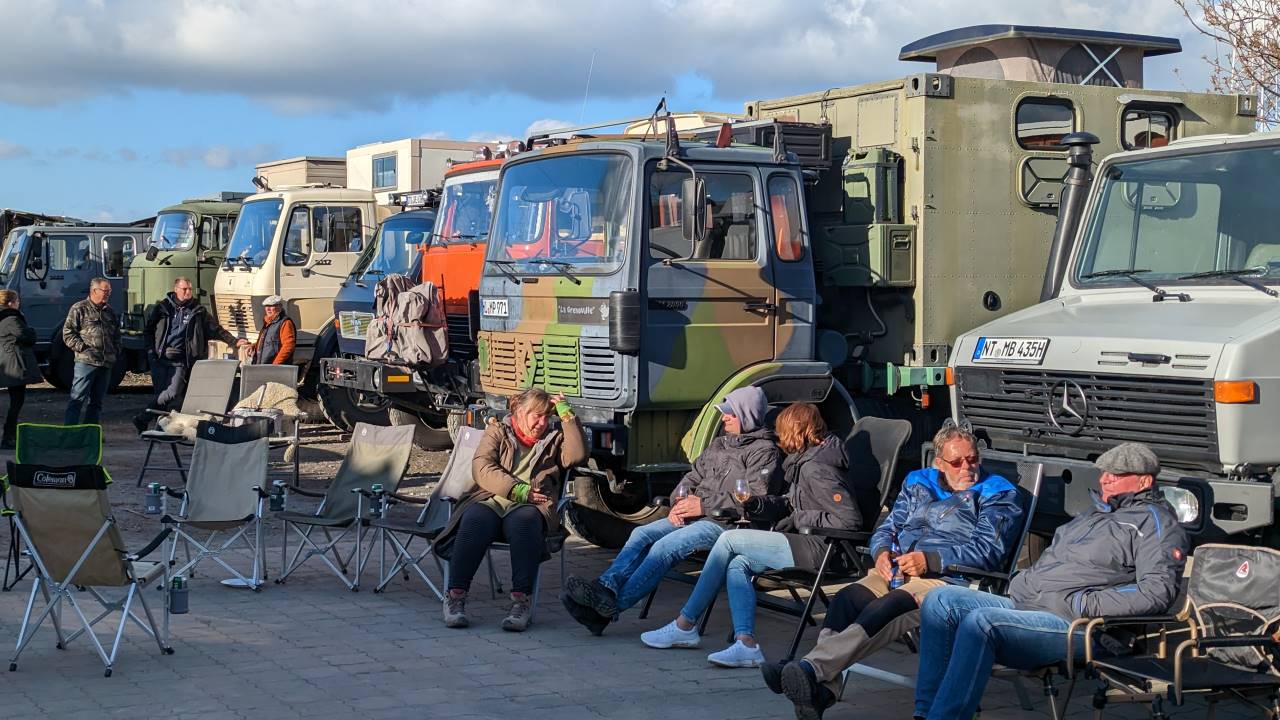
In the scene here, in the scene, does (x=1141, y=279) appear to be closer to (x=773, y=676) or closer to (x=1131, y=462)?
(x=1131, y=462)

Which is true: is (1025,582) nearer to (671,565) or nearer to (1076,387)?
(1076,387)

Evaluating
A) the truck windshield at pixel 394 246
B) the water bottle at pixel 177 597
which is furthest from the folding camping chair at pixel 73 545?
the truck windshield at pixel 394 246

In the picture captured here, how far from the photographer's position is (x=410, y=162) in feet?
62.1

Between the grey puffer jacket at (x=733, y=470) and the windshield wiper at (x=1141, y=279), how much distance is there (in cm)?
191

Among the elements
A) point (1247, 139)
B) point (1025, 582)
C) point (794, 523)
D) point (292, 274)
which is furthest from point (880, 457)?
point (292, 274)

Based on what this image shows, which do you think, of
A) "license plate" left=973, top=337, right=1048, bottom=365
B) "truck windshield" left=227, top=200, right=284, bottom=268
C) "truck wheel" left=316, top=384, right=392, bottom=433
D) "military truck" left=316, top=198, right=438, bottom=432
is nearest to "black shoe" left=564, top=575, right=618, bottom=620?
"license plate" left=973, top=337, right=1048, bottom=365

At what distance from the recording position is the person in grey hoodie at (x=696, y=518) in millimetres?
7391

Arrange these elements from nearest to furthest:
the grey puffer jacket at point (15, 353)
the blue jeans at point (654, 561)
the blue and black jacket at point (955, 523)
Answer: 1. the blue and black jacket at point (955, 523)
2. the blue jeans at point (654, 561)
3. the grey puffer jacket at point (15, 353)

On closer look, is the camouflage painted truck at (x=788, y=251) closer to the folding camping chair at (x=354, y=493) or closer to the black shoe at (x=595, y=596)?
the folding camping chair at (x=354, y=493)

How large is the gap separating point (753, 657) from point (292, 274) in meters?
10.9

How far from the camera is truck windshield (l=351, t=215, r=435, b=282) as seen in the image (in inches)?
574

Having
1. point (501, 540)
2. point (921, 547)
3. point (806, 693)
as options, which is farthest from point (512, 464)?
point (806, 693)

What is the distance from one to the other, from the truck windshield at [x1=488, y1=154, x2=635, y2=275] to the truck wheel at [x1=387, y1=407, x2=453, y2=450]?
4896 mm

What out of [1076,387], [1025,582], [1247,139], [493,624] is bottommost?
[493,624]
